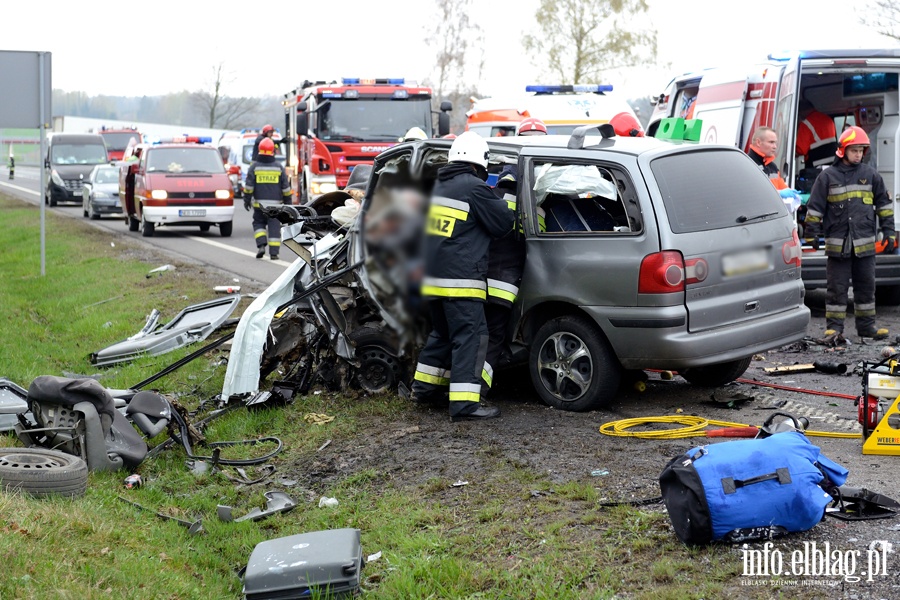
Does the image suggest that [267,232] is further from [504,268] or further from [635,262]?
[635,262]

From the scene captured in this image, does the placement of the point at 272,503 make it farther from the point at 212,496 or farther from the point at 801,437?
the point at 801,437

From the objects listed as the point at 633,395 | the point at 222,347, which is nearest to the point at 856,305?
the point at 633,395

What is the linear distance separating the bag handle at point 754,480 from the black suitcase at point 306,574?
5.19 ft

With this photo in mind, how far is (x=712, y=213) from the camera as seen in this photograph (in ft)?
19.5

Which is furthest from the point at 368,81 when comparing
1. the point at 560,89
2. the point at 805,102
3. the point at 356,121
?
the point at 805,102

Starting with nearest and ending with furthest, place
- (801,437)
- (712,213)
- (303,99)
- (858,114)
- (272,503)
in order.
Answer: (801,437) < (272,503) < (712,213) < (858,114) < (303,99)

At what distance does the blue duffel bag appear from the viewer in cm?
395

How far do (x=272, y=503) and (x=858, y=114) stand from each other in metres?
9.38

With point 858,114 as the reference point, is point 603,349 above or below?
below

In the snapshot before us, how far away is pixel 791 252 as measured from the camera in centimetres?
652

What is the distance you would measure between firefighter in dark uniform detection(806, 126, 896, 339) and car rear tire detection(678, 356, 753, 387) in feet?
7.53

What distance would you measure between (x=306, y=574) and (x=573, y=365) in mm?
2624

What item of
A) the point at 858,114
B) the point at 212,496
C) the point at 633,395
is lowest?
the point at 212,496

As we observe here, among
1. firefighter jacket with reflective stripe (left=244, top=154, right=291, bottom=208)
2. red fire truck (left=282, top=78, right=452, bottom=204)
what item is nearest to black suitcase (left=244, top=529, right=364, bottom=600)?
firefighter jacket with reflective stripe (left=244, top=154, right=291, bottom=208)
